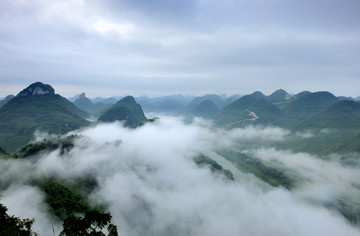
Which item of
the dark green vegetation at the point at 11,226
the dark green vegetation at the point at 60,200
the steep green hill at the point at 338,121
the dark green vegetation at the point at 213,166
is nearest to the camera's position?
the dark green vegetation at the point at 11,226

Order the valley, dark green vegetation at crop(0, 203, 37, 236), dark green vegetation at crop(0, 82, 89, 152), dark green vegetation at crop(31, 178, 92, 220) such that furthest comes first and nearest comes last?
1. dark green vegetation at crop(0, 82, 89, 152)
2. the valley
3. dark green vegetation at crop(31, 178, 92, 220)
4. dark green vegetation at crop(0, 203, 37, 236)

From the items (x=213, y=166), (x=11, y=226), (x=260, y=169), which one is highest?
(x=11, y=226)

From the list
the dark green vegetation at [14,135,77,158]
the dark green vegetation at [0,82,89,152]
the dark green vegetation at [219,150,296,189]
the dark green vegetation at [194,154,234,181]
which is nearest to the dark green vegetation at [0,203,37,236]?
the dark green vegetation at [14,135,77,158]

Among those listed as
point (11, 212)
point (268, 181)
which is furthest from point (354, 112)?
point (11, 212)

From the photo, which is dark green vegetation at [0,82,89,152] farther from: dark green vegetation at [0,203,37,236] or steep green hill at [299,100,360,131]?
steep green hill at [299,100,360,131]

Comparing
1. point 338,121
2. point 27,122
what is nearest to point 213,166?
point 338,121

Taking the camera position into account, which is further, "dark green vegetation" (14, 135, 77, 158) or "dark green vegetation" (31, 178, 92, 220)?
"dark green vegetation" (14, 135, 77, 158)

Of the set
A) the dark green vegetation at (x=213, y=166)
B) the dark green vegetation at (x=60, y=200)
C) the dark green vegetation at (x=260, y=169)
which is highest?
the dark green vegetation at (x=60, y=200)

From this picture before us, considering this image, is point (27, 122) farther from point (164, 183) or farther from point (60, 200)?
point (60, 200)

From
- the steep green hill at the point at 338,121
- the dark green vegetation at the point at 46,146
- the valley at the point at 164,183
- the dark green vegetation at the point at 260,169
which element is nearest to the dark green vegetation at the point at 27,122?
the valley at the point at 164,183

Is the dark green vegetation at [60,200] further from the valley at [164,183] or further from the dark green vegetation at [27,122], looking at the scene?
the dark green vegetation at [27,122]

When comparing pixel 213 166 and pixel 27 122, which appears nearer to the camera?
pixel 213 166
